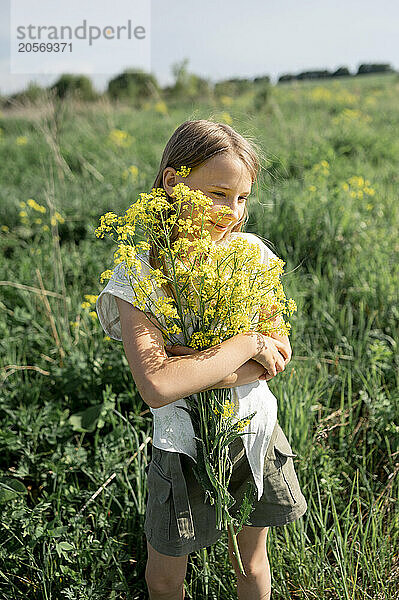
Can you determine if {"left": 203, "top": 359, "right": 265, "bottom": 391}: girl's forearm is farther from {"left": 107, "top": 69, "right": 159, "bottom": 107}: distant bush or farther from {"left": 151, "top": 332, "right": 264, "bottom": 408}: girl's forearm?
{"left": 107, "top": 69, "right": 159, "bottom": 107}: distant bush

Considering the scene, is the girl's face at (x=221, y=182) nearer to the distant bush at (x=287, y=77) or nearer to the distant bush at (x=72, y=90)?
the distant bush at (x=72, y=90)

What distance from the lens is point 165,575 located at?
1.51 m

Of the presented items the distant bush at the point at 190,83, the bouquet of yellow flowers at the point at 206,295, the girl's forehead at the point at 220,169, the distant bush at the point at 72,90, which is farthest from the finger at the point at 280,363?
the distant bush at the point at 190,83

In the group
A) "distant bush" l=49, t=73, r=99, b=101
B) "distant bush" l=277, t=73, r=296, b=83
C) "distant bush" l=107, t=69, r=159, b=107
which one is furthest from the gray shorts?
"distant bush" l=107, t=69, r=159, b=107

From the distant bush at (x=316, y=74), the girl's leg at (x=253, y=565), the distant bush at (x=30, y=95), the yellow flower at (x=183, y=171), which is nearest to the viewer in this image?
the yellow flower at (x=183, y=171)

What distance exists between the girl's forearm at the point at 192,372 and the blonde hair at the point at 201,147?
196mm

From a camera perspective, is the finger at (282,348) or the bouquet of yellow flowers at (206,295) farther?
the finger at (282,348)

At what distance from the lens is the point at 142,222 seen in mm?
1291

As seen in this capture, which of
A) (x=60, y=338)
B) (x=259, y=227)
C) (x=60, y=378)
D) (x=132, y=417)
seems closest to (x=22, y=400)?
(x=60, y=378)

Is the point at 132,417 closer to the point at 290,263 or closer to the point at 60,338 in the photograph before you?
the point at 60,338

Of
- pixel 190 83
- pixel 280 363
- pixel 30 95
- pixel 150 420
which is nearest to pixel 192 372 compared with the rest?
pixel 280 363

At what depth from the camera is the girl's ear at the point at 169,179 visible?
4.73ft

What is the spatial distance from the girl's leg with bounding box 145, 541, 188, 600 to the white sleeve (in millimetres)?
624

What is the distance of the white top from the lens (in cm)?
139
